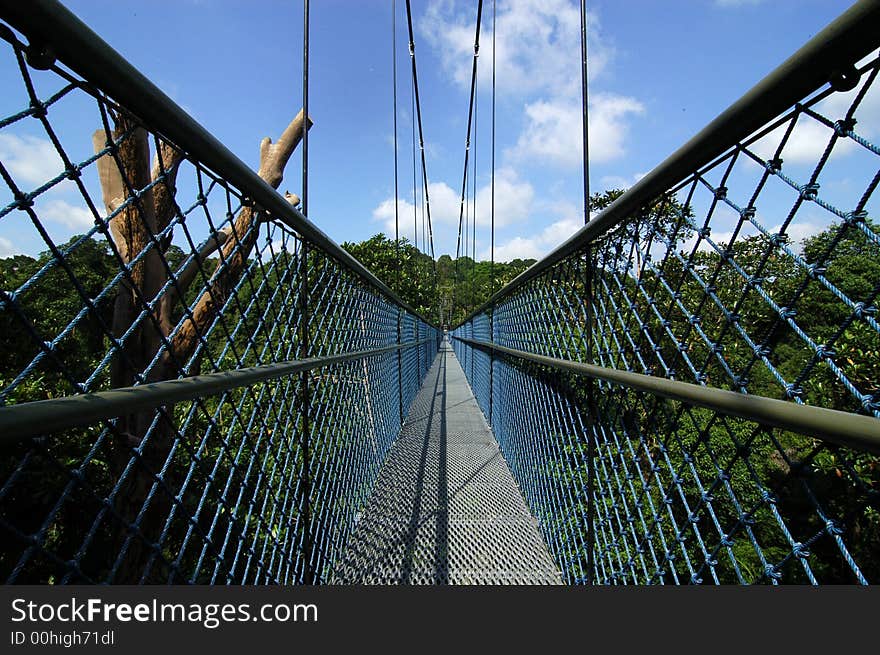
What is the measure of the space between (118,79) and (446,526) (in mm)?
1605

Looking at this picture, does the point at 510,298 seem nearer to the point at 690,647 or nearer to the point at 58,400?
the point at 690,647

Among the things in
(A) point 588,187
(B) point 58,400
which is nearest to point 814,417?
(B) point 58,400

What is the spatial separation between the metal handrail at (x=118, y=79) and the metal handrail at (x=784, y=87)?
0.78m

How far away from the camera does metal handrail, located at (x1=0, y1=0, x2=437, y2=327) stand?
0.50 meters

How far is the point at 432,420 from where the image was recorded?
3637mm

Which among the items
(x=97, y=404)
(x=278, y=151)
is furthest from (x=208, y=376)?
(x=278, y=151)

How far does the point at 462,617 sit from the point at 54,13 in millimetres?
873

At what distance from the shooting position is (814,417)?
53 centimetres

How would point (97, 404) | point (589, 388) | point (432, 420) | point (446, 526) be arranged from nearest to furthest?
point (97, 404), point (589, 388), point (446, 526), point (432, 420)

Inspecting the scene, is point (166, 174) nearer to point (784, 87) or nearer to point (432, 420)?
point (784, 87)

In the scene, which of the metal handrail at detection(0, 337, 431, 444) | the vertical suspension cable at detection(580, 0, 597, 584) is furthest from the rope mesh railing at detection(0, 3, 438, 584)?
the vertical suspension cable at detection(580, 0, 597, 584)

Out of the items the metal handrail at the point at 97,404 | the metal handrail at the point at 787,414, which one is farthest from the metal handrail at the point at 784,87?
the metal handrail at the point at 97,404

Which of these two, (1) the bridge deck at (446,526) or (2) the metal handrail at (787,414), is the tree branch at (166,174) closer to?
(2) the metal handrail at (787,414)

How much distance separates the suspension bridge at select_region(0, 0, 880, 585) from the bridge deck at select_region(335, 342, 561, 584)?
13 millimetres
